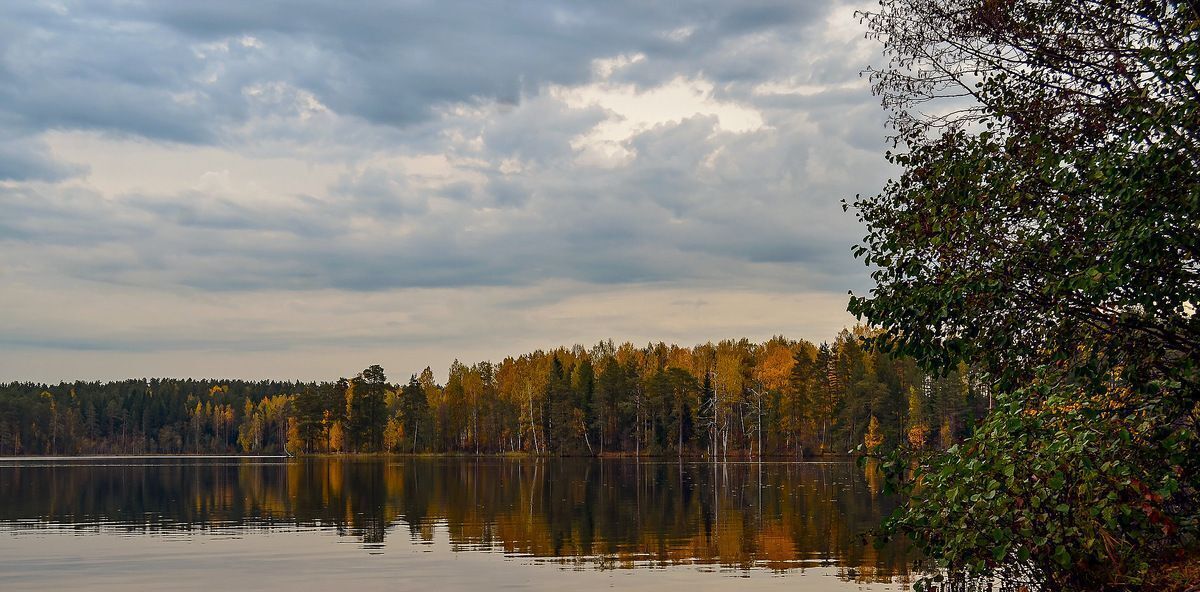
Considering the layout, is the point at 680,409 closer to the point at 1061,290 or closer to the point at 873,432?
the point at 873,432

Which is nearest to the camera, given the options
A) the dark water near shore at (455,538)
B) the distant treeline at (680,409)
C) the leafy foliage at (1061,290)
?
the leafy foliage at (1061,290)

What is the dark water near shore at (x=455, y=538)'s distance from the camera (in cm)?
3406

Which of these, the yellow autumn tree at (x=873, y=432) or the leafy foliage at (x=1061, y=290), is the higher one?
the leafy foliage at (x=1061, y=290)

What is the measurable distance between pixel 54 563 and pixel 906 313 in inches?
1299

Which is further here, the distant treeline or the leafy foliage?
the distant treeline

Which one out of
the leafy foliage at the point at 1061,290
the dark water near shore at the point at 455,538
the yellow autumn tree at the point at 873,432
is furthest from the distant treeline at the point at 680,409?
the leafy foliage at the point at 1061,290

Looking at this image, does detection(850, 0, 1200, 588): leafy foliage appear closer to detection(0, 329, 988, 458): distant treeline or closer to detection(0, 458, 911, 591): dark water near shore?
detection(0, 458, 911, 591): dark water near shore

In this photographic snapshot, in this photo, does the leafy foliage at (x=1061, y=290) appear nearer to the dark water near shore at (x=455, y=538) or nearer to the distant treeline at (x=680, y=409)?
the dark water near shore at (x=455, y=538)

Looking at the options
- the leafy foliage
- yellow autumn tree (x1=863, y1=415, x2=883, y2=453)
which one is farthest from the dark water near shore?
yellow autumn tree (x1=863, y1=415, x2=883, y2=453)

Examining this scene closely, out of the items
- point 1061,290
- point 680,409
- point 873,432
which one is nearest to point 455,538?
point 1061,290

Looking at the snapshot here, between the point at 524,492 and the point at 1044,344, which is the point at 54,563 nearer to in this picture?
the point at 1044,344

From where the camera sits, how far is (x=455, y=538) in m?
45.9

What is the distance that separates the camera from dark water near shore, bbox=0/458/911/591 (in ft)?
112

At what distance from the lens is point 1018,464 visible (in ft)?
53.2
